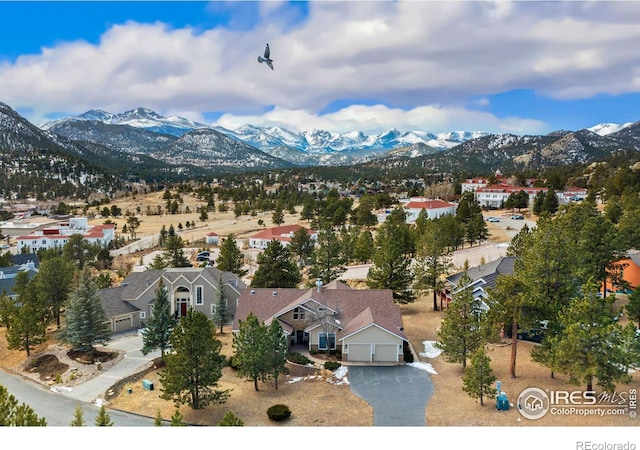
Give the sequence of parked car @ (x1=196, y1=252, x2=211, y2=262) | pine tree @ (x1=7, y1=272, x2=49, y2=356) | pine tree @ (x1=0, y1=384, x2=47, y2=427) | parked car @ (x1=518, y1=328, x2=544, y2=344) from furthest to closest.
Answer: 1. parked car @ (x1=196, y1=252, x2=211, y2=262)
2. pine tree @ (x1=7, y1=272, x2=49, y2=356)
3. parked car @ (x1=518, y1=328, x2=544, y2=344)
4. pine tree @ (x1=0, y1=384, x2=47, y2=427)

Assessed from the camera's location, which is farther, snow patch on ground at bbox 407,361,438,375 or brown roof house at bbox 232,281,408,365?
brown roof house at bbox 232,281,408,365

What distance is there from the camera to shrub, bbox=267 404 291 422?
22297 millimetres

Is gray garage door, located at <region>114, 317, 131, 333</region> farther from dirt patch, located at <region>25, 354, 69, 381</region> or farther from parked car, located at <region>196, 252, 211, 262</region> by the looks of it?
parked car, located at <region>196, 252, 211, 262</region>

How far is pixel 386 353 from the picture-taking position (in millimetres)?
29797

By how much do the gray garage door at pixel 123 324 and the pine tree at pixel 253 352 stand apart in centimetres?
1563

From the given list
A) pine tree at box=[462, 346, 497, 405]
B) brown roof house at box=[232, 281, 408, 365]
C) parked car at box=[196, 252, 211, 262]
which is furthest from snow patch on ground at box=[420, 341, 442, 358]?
parked car at box=[196, 252, 211, 262]

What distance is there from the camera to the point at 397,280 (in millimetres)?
39562

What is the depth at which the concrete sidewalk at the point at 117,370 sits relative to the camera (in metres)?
26.2

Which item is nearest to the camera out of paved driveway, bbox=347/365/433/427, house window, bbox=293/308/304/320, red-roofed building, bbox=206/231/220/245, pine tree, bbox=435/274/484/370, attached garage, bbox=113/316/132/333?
paved driveway, bbox=347/365/433/427

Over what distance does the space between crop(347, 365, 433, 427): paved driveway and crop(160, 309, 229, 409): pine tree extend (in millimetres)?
7375

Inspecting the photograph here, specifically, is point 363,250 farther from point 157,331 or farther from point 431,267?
point 157,331

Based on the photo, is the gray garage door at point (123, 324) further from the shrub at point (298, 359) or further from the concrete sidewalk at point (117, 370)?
the shrub at point (298, 359)

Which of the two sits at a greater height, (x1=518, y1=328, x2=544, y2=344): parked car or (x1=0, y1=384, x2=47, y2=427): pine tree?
(x1=0, y1=384, x2=47, y2=427): pine tree
